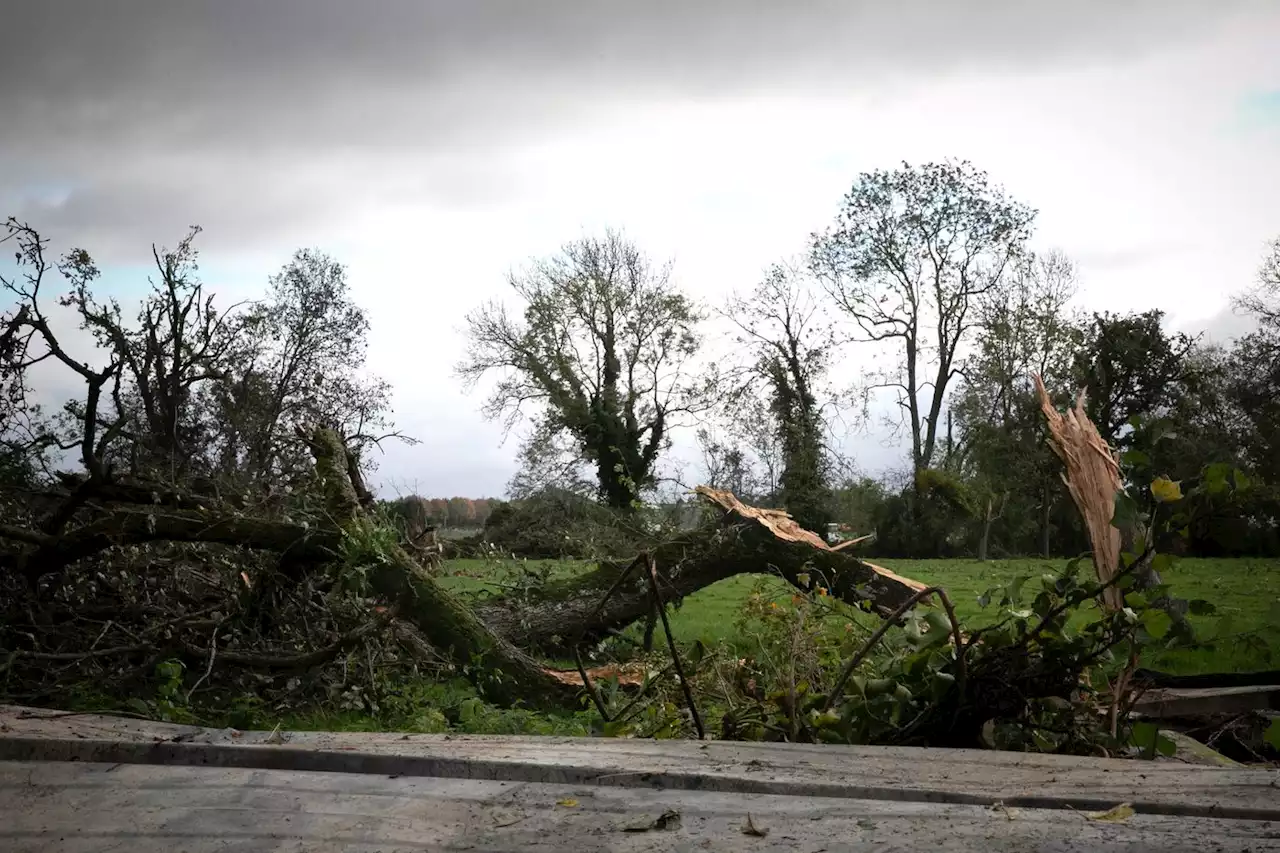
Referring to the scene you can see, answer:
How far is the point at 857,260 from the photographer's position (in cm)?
2906

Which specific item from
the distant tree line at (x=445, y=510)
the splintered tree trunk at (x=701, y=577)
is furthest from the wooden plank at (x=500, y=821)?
the splintered tree trunk at (x=701, y=577)

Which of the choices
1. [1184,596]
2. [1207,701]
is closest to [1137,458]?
[1207,701]

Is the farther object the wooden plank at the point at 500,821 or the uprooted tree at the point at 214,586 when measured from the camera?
the uprooted tree at the point at 214,586

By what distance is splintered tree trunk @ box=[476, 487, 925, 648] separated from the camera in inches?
316

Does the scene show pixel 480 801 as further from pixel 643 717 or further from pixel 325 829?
pixel 643 717

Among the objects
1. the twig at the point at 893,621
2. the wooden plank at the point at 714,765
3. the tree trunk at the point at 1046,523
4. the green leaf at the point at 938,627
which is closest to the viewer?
the wooden plank at the point at 714,765

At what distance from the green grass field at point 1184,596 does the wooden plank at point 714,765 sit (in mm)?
2875

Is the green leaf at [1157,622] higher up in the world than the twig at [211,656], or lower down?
higher up

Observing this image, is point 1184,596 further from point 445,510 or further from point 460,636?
point 445,510

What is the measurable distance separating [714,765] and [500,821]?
68 cm

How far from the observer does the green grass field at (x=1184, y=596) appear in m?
7.10

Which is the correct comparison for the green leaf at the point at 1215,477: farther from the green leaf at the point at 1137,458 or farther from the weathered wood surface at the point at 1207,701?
the weathered wood surface at the point at 1207,701

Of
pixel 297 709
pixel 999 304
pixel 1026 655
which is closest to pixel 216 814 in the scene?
pixel 1026 655

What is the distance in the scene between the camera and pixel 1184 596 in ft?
31.2
